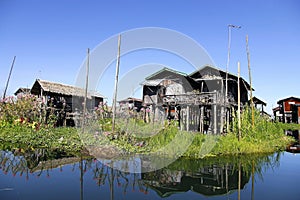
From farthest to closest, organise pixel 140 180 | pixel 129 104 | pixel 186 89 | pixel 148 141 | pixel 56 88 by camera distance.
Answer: pixel 56 88, pixel 186 89, pixel 129 104, pixel 148 141, pixel 140 180

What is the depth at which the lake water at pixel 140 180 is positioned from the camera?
4188mm

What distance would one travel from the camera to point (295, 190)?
189 inches

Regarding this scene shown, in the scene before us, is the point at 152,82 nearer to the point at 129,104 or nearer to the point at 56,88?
the point at 129,104

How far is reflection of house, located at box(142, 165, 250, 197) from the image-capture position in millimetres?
4543

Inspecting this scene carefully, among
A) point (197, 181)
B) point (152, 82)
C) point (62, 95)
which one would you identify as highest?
point (152, 82)

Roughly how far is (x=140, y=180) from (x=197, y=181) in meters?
1.22

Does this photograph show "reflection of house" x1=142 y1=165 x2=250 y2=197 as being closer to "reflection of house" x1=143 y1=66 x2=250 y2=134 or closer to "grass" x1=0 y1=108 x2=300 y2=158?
"grass" x1=0 y1=108 x2=300 y2=158

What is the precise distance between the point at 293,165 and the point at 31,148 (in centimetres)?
871

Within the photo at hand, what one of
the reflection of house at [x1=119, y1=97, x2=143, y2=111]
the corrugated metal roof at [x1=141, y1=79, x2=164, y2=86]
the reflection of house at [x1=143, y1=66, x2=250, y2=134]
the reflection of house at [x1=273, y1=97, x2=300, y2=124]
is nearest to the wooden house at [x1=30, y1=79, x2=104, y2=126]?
the reflection of house at [x1=119, y1=97, x2=143, y2=111]

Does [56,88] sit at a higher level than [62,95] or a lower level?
higher

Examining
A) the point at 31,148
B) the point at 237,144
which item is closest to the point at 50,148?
the point at 31,148

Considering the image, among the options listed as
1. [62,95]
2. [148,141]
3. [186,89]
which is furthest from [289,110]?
[148,141]

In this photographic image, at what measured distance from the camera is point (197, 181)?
512cm

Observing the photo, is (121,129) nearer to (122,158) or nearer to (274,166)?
(122,158)
